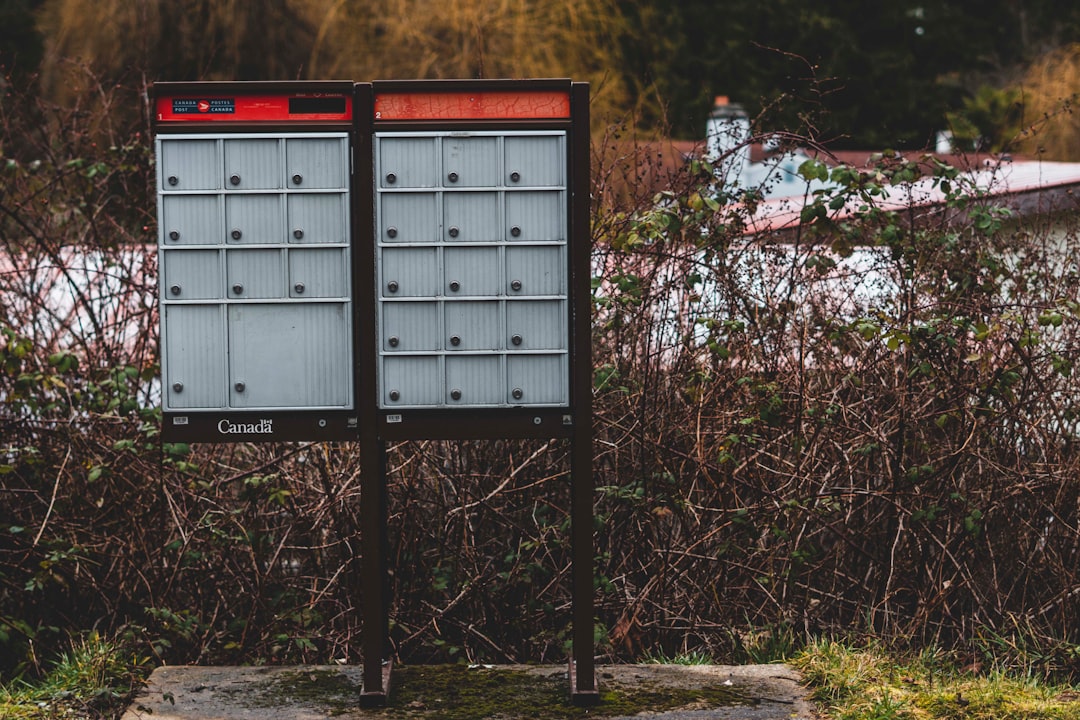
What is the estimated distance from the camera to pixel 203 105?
4.45 meters

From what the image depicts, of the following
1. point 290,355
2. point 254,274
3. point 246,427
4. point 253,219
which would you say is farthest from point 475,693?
point 253,219

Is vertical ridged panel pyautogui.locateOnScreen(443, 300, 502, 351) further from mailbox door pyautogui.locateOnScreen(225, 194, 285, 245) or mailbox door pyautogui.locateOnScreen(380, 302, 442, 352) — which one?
mailbox door pyautogui.locateOnScreen(225, 194, 285, 245)

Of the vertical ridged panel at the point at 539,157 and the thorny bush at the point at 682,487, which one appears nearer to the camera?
the vertical ridged panel at the point at 539,157

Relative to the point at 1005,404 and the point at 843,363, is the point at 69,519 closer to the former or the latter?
the point at 843,363

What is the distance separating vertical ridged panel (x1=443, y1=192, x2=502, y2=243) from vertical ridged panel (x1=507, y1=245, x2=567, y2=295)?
0.32 feet

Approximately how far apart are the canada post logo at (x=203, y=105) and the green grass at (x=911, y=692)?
2.92 meters

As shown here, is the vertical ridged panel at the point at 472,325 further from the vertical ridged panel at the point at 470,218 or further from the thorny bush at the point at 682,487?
the thorny bush at the point at 682,487

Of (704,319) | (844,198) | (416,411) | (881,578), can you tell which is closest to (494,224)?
(416,411)

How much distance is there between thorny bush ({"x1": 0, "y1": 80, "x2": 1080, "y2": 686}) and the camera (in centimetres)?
571

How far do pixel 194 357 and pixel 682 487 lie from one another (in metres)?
2.38

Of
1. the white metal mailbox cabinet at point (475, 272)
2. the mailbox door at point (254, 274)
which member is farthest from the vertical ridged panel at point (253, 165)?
the white metal mailbox cabinet at point (475, 272)

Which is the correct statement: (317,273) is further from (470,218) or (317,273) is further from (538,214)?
(538,214)

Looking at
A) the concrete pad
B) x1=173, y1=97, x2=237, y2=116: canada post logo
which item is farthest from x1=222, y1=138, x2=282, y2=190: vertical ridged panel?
the concrete pad

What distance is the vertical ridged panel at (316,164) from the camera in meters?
4.43
